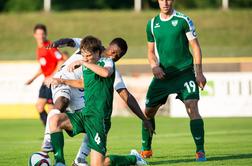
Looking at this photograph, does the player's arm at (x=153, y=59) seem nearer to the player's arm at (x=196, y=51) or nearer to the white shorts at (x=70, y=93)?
the player's arm at (x=196, y=51)

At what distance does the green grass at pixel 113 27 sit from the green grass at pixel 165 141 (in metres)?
19.7

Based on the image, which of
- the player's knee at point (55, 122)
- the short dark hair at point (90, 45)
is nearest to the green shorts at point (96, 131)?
the player's knee at point (55, 122)

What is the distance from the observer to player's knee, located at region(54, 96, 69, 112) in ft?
40.2

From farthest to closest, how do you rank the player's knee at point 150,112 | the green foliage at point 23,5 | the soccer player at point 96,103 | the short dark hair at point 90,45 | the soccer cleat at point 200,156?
the green foliage at point 23,5 → the player's knee at point 150,112 → the soccer cleat at point 200,156 → the soccer player at point 96,103 → the short dark hair at point 90,45

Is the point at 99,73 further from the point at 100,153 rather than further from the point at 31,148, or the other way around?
the point at 31,148

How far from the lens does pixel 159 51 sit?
503 inches

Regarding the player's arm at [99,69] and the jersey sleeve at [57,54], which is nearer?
the player's arm at [99,69]

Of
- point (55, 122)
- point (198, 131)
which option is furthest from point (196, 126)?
point (55, 122)

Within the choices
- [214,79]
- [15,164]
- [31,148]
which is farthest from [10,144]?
[214,79]

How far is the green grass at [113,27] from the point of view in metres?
43.9

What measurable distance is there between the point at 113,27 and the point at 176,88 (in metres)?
33.4

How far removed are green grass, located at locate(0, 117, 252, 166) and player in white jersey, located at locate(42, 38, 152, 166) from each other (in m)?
0.85

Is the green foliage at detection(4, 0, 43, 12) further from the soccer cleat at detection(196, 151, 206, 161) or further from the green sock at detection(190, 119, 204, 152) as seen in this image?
the soccer cleat at detection(196, 151, 206, 161)

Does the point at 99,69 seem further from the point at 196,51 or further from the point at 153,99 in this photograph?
the point at 153,99
